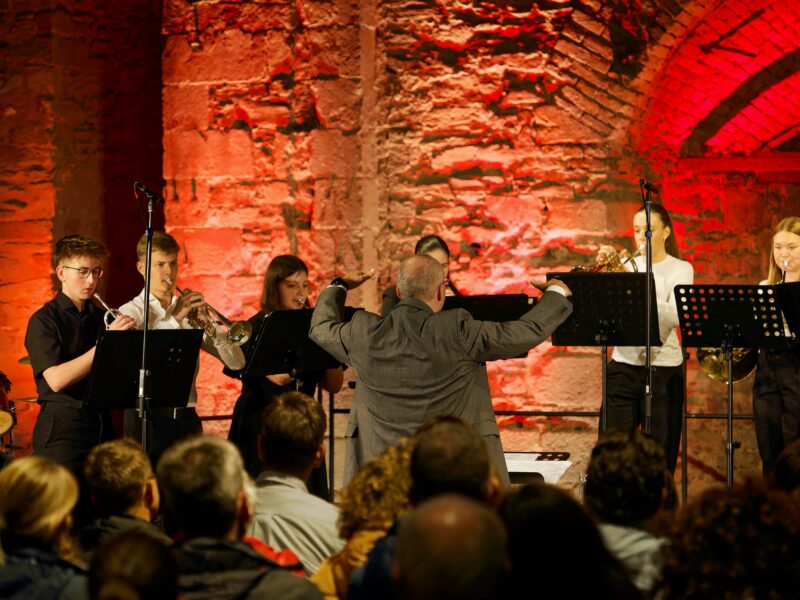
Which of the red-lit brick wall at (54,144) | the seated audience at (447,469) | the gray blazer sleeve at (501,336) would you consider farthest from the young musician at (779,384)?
the red-lit brick wall at (54,144)

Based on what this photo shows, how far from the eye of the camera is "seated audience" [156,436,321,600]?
8.23 ft

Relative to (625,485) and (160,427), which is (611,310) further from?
(625,485)

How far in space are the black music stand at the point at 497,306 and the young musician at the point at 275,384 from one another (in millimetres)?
906

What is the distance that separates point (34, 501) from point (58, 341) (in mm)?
2525

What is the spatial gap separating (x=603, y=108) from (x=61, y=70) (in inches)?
158

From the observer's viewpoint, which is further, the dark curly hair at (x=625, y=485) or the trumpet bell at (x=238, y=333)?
the trumpet bell at (x=238, y=333)

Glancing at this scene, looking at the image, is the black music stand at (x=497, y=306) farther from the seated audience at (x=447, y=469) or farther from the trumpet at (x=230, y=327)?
the seated audience at (x=447, y=469)

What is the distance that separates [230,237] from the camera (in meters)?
7.34

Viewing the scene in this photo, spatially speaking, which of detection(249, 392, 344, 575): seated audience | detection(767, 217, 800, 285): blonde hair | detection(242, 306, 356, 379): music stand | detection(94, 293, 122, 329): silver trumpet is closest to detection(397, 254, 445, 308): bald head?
detection(242, 306, 356, 379): music stand

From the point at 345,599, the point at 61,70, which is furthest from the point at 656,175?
the point at 345,599

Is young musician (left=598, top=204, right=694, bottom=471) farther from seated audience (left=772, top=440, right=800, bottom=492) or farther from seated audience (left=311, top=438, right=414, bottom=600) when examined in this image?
seated audience (left=311, top=438, right=414, bottom=600)

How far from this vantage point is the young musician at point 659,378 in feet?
20.3

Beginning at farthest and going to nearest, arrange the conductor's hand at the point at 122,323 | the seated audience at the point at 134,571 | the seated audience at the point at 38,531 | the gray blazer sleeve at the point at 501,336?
the conductor's hand at the point at 122,323
the gray blazer sleeve at the point at 501,336
the seated audience at the point at 38,531
the seated audience at the point at 134,571

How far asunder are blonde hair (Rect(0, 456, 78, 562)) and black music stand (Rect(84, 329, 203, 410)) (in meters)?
2.05
